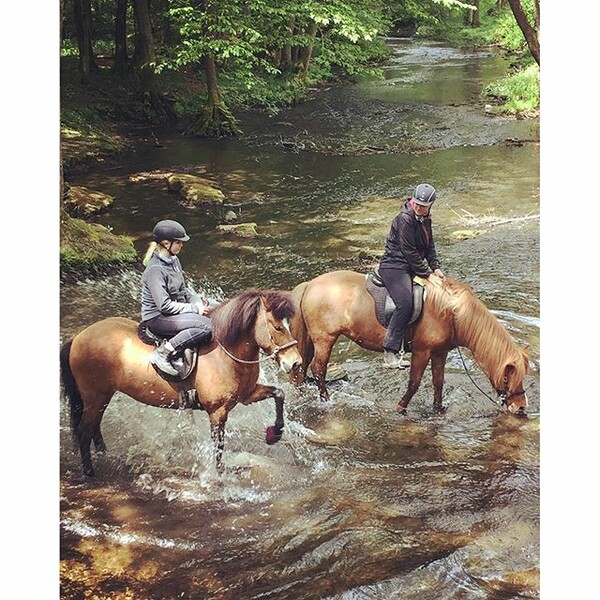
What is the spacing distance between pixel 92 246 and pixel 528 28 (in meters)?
4.14

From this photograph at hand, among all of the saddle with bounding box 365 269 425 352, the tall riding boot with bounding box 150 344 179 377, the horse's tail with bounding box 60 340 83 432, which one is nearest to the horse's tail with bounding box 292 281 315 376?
the saddle with bounding box 365 269 425 352

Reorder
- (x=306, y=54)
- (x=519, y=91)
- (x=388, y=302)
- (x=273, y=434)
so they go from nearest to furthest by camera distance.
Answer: (x=273, y=434), (x=388, y=302), (x=519, y=91), (x=306, y=54)

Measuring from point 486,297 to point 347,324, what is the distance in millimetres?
1199

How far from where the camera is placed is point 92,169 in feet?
19.0

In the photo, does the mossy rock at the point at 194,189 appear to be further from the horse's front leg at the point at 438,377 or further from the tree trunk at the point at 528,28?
the tree trunk at the point at 528,28

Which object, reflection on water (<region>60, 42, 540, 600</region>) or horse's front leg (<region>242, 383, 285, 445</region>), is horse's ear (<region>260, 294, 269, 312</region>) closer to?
horse's front leg (<region>242, 383, 285, 445</region>)

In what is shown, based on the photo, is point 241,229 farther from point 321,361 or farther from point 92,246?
point 321,361

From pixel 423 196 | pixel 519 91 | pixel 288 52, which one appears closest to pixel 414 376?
pixel 423 196

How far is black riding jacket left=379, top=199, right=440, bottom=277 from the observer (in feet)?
15.9

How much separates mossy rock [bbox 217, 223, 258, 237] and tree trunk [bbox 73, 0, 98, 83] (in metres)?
1.68

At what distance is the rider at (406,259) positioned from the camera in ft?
15.8

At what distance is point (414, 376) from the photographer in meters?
5.23
